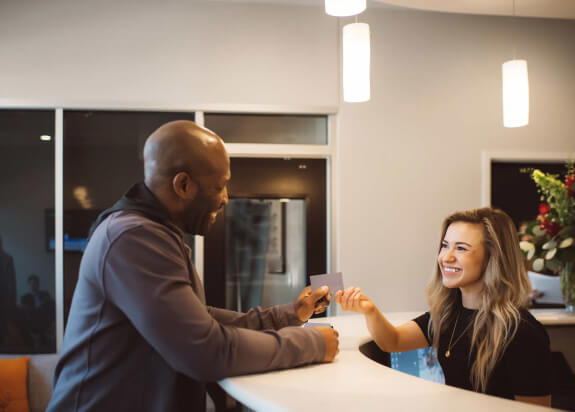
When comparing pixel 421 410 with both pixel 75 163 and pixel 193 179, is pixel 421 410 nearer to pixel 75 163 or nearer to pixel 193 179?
pixel 193 179

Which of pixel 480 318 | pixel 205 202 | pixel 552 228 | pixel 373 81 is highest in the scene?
pixel 373 81

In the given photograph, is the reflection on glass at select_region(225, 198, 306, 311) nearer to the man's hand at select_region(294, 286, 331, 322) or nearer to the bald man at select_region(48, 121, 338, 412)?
the man's hand at select_region(294, 286, 331, 322)

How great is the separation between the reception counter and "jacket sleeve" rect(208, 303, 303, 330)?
23 centimetres

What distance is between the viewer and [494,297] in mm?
1629

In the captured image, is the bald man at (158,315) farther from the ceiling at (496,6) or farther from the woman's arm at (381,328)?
the ceiling at (496,6)

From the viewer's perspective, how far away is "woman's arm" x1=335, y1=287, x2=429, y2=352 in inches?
65.8

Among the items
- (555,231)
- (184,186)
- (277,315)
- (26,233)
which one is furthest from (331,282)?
(26,233)

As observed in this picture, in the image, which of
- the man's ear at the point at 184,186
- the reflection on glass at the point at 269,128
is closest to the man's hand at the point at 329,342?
the man's ear at the point at 184,186

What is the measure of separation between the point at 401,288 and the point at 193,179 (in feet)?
9.78

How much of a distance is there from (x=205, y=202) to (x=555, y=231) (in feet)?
8.47

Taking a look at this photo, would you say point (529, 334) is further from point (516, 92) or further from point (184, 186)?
point (516, 92)

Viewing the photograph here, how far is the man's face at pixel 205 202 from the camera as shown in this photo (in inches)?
45.5

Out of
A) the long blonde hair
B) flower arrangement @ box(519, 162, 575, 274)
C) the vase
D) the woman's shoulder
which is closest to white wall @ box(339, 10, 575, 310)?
flower arrangement @ box(519, 162, 575, 274)

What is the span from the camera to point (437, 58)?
154 inches
